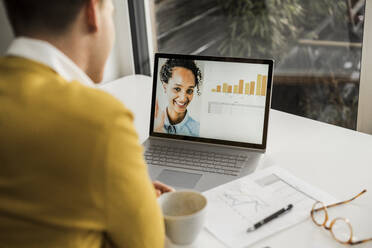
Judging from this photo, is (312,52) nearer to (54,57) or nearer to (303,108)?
(303,108)

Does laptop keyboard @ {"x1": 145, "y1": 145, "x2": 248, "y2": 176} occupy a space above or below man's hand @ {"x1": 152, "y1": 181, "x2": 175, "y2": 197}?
above

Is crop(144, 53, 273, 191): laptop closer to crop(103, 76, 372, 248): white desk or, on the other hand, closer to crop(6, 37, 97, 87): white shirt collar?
crop(103, 76, 372, 248): white desk

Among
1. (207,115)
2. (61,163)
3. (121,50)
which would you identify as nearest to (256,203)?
(207,115)

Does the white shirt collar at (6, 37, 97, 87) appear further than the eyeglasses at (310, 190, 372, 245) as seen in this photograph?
No

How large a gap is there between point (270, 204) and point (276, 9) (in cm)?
106

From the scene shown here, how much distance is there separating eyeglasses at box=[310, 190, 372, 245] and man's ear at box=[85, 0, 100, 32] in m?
0.59

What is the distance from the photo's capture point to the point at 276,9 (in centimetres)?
162

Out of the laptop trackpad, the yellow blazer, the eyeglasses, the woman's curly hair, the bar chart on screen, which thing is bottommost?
the eyeglasses

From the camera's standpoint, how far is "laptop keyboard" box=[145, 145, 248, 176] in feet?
3.38

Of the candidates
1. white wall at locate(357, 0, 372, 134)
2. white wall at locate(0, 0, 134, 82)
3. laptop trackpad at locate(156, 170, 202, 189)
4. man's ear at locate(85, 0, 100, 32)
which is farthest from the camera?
white wall at locate(0, 0, 134, 82)

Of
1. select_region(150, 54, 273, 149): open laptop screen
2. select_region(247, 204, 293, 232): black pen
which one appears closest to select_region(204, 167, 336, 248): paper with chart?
select_region(247, 204, 293, 232): black pen

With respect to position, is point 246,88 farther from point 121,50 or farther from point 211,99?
point 121,50

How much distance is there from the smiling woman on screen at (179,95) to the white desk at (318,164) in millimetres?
112

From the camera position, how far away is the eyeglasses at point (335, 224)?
734 millimetres
